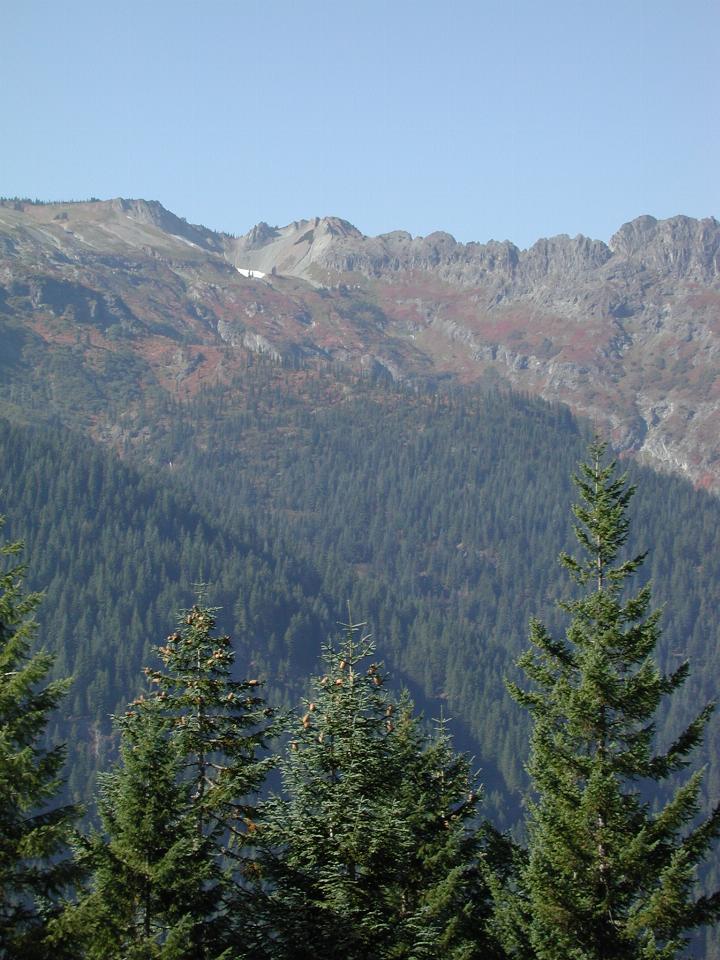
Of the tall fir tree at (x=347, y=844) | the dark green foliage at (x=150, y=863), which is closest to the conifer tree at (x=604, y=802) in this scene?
the tall fir tree at (x=347, y=844)

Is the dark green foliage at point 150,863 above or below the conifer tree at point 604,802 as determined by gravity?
below

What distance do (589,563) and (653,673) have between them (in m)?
2.88

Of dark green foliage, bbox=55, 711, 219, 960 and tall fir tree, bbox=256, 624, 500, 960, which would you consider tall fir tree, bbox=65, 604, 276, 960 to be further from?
tall fir tree, bbox=256, 624, 500, 960

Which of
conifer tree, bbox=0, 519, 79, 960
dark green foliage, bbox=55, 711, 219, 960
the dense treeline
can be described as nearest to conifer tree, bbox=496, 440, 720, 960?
the dense treeline

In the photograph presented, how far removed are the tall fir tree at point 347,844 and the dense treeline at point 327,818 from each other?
2.0 inches

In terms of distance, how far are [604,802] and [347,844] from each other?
5.34 m

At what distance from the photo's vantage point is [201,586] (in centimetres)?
2695

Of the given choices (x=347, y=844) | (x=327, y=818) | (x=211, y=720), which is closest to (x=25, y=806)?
(x=211, y=720)

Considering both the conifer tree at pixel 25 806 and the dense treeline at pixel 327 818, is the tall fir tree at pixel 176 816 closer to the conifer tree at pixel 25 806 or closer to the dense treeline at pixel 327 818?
the dense treeline at pixel 327 818

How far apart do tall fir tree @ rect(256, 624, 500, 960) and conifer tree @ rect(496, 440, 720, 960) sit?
9.21 ft

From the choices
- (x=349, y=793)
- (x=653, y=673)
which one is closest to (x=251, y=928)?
(x=349, y=793)

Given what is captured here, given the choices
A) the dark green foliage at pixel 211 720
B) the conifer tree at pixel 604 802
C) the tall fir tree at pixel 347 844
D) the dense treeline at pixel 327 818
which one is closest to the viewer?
the dense treeline at pixel 327 818

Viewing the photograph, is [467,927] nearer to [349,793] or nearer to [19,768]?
→ [349,793]

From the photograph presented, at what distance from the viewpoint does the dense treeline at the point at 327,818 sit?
22.2 meters
